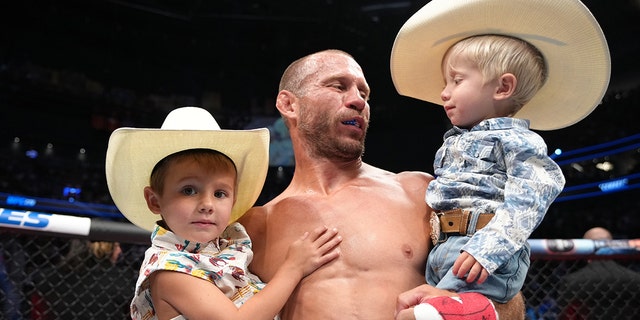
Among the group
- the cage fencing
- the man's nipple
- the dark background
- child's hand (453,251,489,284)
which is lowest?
the dark background

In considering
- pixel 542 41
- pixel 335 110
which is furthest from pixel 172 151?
pixel 542 41

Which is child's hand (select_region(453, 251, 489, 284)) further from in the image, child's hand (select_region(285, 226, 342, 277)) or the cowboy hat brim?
the cowboy hat brim

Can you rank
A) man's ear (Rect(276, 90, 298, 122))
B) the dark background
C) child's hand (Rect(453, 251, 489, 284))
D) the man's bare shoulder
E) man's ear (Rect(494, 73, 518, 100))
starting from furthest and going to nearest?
the dark background → man's ear (Rect(276, 90, 298, 122)) → the man's bare shoulder → man's ear (Rect(494, 73, 518, 100)) → child's hand (Rect(453, 251, 489, 284))

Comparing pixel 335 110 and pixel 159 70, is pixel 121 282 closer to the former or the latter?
pixel 335 110

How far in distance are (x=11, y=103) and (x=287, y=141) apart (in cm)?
544

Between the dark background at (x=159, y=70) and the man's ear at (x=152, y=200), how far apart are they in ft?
30.6

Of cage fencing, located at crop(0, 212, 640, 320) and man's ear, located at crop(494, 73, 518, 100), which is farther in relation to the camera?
cage fencing, located at crop(0, 212, 640, 320)

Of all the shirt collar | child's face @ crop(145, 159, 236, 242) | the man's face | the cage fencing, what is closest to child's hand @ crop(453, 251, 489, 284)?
the shirt collar

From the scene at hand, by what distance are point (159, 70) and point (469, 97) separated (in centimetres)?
1277

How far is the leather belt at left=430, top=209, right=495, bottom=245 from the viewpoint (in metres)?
1.43

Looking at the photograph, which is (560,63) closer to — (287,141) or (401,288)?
(401,288)

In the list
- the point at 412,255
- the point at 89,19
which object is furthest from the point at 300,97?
the point at 89,19

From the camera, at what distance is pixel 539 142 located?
1450mm

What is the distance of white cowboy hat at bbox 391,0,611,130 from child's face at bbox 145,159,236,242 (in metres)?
0.66
